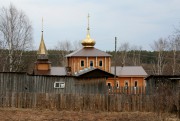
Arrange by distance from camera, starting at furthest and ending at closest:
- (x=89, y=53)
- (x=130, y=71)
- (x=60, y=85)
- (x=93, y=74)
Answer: (x=130, y=71) → (x=89, y=53) → (x=93, y=74) → (x=60, y=85)

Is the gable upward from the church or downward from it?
downward

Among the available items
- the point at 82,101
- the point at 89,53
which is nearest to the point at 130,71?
the point at 89,53

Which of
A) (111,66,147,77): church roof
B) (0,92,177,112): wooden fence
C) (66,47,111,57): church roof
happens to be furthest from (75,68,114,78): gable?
(111,66,147,77): church roof

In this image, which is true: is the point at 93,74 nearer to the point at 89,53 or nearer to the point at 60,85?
the point at 60,85

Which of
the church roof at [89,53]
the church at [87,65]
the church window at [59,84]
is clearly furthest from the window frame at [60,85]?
the church roof at [89,53]

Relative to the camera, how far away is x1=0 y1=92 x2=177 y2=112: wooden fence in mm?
22375

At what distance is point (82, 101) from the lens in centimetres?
2277

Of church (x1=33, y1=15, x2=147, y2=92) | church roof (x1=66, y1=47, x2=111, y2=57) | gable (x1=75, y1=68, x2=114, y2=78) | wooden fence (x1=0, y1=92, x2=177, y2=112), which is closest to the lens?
wooden fence (x1=0, y1=92, x2=177, y2=112)

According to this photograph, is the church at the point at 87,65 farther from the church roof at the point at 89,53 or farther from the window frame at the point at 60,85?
the window frame at the point at 60,85

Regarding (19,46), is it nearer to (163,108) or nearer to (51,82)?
(51,82)

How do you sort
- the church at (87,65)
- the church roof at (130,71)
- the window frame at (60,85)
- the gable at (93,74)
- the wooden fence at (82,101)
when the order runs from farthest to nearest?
the church roof at (130,71) → the church at (87,65) → the gable at (93,74) → the window frame at (60,85) → the wooden fence at (82,101)

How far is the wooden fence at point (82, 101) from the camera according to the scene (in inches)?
881

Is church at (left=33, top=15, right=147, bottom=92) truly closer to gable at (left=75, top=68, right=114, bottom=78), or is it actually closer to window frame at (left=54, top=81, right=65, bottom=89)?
gable at (left=75, top=68, right=114, bottom=78)

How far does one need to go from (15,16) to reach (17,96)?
17359mm
